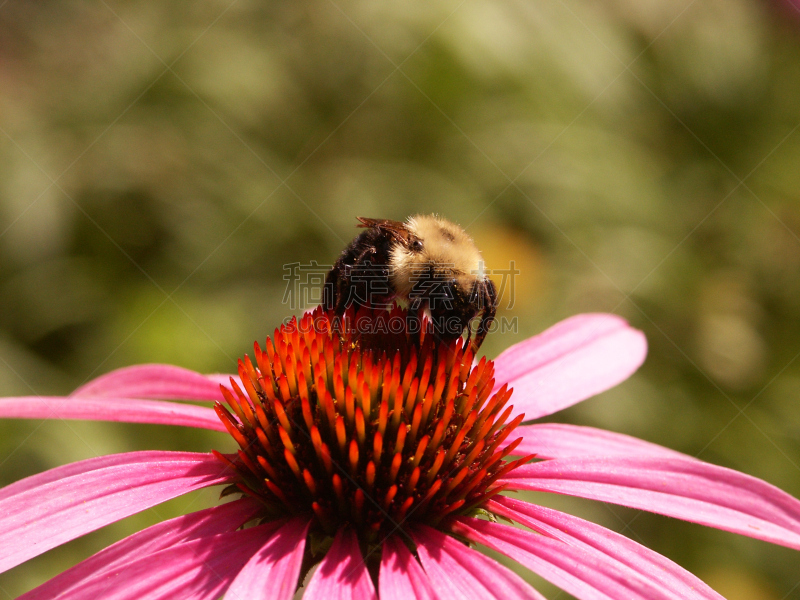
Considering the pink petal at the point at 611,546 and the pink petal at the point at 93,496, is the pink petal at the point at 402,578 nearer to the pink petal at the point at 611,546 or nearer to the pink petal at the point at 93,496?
the pink petal at the point at 611,546

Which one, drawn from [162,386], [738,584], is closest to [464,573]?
[162,386]

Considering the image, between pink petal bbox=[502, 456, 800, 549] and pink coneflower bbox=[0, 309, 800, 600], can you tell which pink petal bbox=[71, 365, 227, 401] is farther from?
pink petal bbox=[502, 456, 800, 549]

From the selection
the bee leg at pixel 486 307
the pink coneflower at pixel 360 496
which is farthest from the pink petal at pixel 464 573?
the bee leg at pixel 486 307

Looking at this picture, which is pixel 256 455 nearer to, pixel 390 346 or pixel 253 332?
pixel 390 346

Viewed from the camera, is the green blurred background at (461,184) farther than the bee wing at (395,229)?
Yes

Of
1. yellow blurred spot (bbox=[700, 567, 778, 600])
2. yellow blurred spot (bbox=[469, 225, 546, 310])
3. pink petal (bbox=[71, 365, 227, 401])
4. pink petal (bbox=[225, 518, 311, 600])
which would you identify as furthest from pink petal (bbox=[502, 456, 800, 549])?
yellow blurred spot (bbox=[469, 225, 546, 310])

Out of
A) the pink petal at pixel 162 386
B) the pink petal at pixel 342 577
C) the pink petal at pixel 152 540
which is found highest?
the pink petal at pixel 162 386

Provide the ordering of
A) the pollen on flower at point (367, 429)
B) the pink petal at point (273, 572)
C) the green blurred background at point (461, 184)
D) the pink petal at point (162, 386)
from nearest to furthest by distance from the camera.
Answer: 1. the pink petal at point (273, 572)
2. the pollen on flower at point (367, 429)
3. the pink petal at point (162, 386)
4. the green blurred background at point (461, 184)
